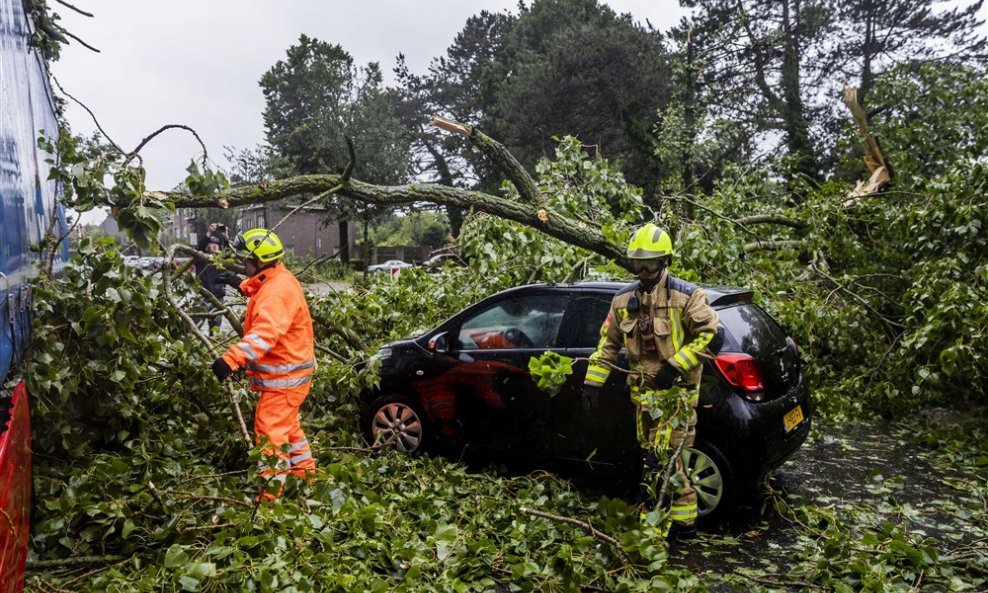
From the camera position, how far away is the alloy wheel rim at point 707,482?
183 inches

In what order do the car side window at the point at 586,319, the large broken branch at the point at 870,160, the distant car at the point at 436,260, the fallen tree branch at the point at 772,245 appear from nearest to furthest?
the car side window at the point at 586,319, the distant car at the point at 436,260, the fallen tree branch at the point at 772,245, the large broken branch at the point at 870,160

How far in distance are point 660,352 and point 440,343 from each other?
1.85m

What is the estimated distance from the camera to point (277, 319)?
471 cm

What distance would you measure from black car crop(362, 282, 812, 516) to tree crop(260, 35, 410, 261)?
1218 inches

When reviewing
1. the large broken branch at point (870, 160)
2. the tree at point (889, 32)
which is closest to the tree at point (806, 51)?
the tree at point (889, 32)

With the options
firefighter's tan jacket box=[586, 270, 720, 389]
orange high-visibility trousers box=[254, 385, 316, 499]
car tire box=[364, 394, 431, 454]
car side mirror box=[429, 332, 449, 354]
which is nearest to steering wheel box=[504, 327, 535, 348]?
car side mirror box=[429, 332, 449, 354]

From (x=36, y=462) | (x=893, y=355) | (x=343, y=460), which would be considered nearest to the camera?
(x=36, y=462)

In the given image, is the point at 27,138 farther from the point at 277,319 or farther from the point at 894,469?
the point at 894,469

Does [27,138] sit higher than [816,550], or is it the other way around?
[27,138]

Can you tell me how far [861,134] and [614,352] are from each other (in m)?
8.41

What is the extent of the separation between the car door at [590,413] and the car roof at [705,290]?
2.6 inches

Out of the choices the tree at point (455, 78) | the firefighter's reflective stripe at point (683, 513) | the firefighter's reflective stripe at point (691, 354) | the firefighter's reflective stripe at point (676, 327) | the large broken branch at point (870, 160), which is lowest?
the firefighter's reflective stripe at point (683, 513)

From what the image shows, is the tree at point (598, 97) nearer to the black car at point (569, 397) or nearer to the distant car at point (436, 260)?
the distant car at point (436, 260)

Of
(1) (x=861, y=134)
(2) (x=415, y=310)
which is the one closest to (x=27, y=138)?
(2) (x=415, y=310)
